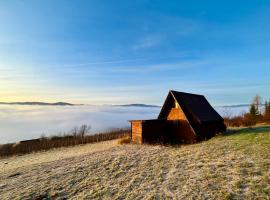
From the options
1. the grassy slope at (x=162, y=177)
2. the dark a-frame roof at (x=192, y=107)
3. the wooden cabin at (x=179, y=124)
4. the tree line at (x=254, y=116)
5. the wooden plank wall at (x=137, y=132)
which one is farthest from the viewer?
the tree line at (x=254, y=116)

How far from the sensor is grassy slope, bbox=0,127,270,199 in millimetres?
6852

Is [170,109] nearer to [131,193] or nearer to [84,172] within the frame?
[84,172]

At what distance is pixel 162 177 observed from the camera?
27.6 ft

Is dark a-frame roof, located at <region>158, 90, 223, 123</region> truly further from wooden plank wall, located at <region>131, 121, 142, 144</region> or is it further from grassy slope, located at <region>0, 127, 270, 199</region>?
grassy slope, located at <region>0, 127, 270, 199</region>

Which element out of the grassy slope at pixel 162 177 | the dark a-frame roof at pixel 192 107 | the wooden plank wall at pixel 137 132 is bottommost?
the grassy slope at pixel 162 177

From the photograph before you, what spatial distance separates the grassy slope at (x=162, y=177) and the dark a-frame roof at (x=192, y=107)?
5717mm

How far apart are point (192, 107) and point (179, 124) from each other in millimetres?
1807

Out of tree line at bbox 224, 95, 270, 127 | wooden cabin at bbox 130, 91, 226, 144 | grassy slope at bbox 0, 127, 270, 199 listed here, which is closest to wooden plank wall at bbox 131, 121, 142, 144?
wooden cabin at bbox 130, 91, 226, 144

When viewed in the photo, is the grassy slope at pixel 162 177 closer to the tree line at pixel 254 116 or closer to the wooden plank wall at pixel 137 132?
the wooden plank wall at pixel 137 132

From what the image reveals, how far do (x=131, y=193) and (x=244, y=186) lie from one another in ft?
11.8

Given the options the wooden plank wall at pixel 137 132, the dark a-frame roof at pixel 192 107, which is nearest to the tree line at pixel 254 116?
the dark a-frame roof at pixel 192 107

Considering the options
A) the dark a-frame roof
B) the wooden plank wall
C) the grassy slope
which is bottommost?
the grassy slope

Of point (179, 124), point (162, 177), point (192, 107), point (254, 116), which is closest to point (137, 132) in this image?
point (179, 124)

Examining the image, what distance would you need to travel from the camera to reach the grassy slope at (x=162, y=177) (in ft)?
22.5
